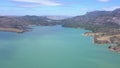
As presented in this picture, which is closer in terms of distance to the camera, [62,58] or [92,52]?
[62,58]

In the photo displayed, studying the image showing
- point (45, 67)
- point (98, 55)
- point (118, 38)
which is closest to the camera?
point (45, 67)

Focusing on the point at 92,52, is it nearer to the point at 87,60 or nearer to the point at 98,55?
the point at 98,55

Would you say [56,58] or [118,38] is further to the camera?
[118,38]

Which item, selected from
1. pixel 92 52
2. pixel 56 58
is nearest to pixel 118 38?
pixel 92 52

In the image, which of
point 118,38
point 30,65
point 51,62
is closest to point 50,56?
point 51,62

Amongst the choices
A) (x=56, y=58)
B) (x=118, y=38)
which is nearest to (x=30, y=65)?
(x=56, y=58)

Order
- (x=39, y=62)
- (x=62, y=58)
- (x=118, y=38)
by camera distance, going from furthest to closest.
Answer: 1. (x=118, y=38)
2. (x=62, y=58)
3. (x=39, y=62)

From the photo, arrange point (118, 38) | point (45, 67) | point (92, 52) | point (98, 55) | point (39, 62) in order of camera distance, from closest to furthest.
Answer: point (45, 67) → point (39, 62) → point (98, 55) → point (92, 52) → point (118, 38)

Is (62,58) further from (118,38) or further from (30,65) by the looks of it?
(118,38)

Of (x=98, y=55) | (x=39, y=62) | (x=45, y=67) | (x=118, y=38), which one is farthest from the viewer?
(x=118, y=38)
